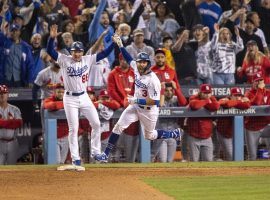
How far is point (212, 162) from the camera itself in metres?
13.7

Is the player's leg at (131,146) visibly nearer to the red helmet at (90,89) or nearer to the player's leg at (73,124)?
the red helmet at (90,89)

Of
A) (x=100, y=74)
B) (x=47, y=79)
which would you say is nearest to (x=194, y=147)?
(x=100, y=74)

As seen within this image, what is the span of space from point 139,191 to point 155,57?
4.25 metres

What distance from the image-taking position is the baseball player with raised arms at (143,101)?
1215 cm

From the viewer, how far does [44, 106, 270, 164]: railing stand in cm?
1352

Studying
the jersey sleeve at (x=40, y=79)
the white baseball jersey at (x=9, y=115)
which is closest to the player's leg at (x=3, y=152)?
the white baseball jersey at (x=9, y=115)

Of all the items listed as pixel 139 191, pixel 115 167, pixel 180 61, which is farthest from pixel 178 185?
pixel 180 61

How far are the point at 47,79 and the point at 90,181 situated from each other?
3.81m

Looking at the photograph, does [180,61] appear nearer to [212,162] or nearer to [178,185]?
[212,162]

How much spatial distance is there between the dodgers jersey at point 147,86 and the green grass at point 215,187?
4.77ft

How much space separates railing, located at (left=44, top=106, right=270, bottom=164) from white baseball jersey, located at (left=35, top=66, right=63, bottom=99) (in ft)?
2.66

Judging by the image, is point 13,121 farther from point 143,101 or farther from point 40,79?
point 143,101

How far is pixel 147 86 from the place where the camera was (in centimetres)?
1218

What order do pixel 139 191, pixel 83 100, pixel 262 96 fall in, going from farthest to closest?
pixel 262 96
pixel 83 100
pixel 139 191
